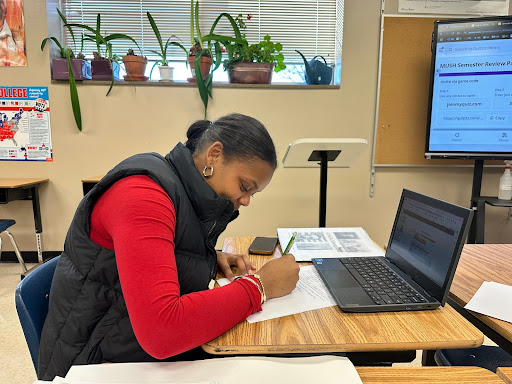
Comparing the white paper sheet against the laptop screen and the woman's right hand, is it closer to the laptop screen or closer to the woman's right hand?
the laptop screen

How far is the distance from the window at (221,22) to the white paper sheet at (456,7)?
1.57ft

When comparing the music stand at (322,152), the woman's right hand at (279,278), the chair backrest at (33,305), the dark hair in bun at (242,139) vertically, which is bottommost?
the chair backrest at (33,305)

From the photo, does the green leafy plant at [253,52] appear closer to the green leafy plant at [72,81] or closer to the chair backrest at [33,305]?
the green leafy plant at [72,81]

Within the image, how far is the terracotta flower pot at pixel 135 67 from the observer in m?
2.53

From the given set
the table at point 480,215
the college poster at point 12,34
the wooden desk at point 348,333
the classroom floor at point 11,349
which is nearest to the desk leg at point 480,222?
the table at point 480,215

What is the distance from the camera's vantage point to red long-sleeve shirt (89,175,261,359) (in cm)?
63

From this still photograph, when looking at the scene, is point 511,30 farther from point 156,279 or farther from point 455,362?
point 156,279

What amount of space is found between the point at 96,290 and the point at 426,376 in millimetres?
655

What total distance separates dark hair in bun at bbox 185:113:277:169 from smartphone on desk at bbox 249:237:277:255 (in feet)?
1.21

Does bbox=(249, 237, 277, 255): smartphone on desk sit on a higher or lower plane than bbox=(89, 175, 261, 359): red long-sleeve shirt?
lower

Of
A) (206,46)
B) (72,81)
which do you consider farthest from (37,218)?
(206,46)

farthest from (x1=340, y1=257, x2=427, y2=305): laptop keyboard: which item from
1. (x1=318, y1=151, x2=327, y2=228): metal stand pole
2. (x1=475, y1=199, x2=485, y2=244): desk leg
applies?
(x1=475, y1=199, x2=485, y2=244): desk leg

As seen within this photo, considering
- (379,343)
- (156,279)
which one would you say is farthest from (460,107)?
(156,279)

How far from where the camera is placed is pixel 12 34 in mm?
2518
